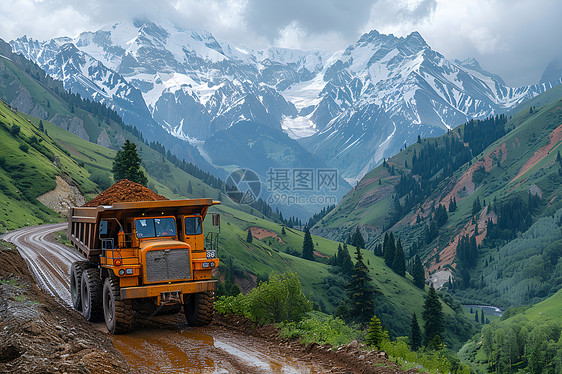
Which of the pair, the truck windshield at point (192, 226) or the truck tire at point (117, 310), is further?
the truck windshield at point (192, 226)

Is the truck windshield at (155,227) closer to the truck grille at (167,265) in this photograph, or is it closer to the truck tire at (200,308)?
the truck grille at (167,265)

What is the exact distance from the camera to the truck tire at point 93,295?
2333 centimetres

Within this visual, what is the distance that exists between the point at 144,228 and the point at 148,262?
182cm

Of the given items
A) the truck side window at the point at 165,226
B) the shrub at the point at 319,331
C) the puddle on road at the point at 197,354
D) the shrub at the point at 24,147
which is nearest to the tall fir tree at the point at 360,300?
the shrub at the point at 319,331

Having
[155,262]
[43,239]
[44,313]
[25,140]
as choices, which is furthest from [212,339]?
[25,140]

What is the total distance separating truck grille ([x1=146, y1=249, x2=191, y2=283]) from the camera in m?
20.9

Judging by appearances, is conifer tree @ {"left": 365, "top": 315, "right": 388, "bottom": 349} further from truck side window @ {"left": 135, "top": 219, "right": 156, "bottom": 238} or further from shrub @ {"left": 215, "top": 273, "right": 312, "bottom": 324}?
truck side window @ {"left": 135, "top": 219, "right": 156, "bottom": 238}

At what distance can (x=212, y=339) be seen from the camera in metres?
21.0

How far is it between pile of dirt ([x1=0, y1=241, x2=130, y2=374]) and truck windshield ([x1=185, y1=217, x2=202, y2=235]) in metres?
5.52

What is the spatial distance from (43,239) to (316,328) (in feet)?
194

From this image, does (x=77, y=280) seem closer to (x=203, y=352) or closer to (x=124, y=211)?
(x=124, y=211)

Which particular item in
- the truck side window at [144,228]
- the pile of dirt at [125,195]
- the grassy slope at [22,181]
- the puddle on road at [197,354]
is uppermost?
the grassy slope at [22,181]

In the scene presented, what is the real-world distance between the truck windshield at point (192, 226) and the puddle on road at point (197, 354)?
4285 millimetres

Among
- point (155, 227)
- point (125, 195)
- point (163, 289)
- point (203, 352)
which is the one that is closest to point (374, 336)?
point (203, 352)
